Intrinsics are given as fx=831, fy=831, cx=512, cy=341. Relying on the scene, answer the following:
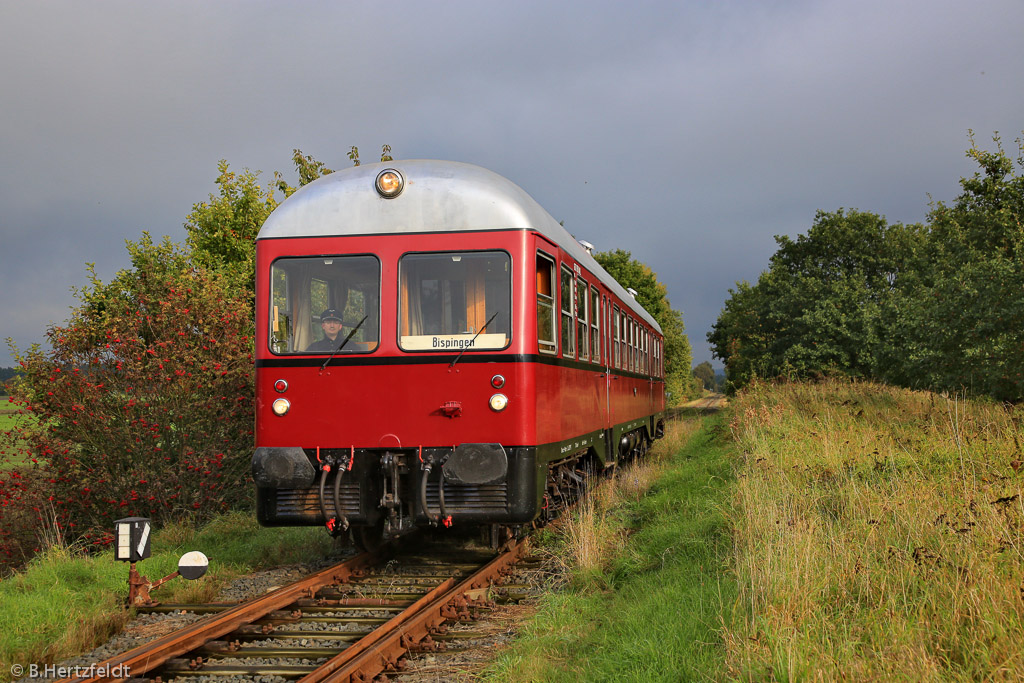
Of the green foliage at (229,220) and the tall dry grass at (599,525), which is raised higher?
the green foliage at (229,220)

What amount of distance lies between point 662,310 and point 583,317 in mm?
53734

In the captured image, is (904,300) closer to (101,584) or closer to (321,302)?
(321,302)

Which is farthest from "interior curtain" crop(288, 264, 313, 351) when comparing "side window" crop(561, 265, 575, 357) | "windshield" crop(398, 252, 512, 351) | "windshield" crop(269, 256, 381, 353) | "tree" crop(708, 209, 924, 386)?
"tree" crop(708, 209, 924, 386)

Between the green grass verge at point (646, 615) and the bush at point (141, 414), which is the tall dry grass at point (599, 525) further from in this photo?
the bush at point (141, 414)

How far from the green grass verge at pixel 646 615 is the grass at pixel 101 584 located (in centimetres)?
292

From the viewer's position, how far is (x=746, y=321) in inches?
1693

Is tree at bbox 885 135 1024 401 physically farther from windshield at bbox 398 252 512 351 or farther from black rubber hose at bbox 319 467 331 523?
black rubber hose at bbox 319 467 331 523

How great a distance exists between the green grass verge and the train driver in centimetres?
272

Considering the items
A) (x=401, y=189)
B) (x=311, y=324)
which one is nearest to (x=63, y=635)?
(x=311, y=324)

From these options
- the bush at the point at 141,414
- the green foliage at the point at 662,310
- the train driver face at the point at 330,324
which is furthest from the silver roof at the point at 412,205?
the green foliage at the point at 662,310

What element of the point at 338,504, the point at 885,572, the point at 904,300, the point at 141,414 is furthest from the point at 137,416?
the point at 904,300

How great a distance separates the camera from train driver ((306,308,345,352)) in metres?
7.00

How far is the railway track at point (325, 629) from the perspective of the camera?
4.73 m

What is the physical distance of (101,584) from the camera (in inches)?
267
